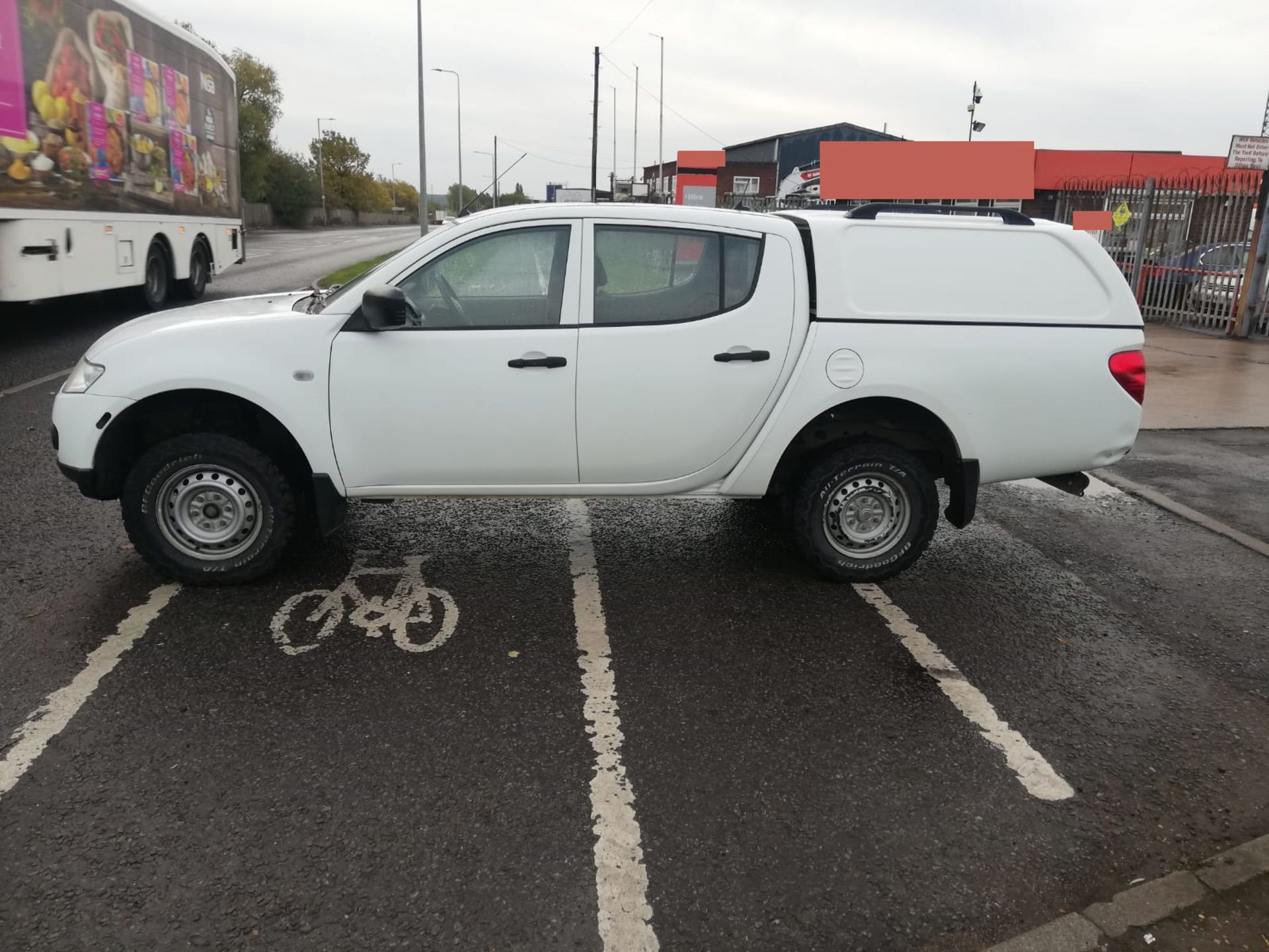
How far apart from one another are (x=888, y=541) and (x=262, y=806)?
129 inches

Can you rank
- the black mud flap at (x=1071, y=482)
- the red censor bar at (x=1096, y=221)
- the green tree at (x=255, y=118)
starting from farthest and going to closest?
1. the green tree at (x=255, y=118)
2. the red censor bar at (x=1096, y=221)
3. the black mud flap at (x=1071, y=482)

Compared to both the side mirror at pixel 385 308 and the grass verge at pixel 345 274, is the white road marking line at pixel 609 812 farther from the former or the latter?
the grass verge at pixel 345 274

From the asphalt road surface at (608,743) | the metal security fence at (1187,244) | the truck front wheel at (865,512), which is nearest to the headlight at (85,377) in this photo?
the asphalt road surface at (608,743)

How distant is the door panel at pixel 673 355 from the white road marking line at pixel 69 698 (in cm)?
211

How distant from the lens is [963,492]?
4.95 m

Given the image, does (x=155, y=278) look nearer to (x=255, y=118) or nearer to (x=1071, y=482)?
(x=1071, y=482)

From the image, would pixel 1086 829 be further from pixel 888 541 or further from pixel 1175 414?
pixel 1175 414

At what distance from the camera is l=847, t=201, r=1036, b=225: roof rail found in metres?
4.83

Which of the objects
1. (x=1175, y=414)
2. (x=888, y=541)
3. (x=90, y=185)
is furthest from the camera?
(x=90, y=185)

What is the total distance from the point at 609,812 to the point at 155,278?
45.8 feet

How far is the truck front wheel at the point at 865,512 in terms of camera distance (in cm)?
489

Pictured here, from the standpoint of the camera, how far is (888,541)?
5.02m

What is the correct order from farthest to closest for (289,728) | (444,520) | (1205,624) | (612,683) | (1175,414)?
(1175,414), (444,520), (1205,624), (612,683), (289,728)

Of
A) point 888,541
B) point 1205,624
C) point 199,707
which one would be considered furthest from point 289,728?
point 1205,624
